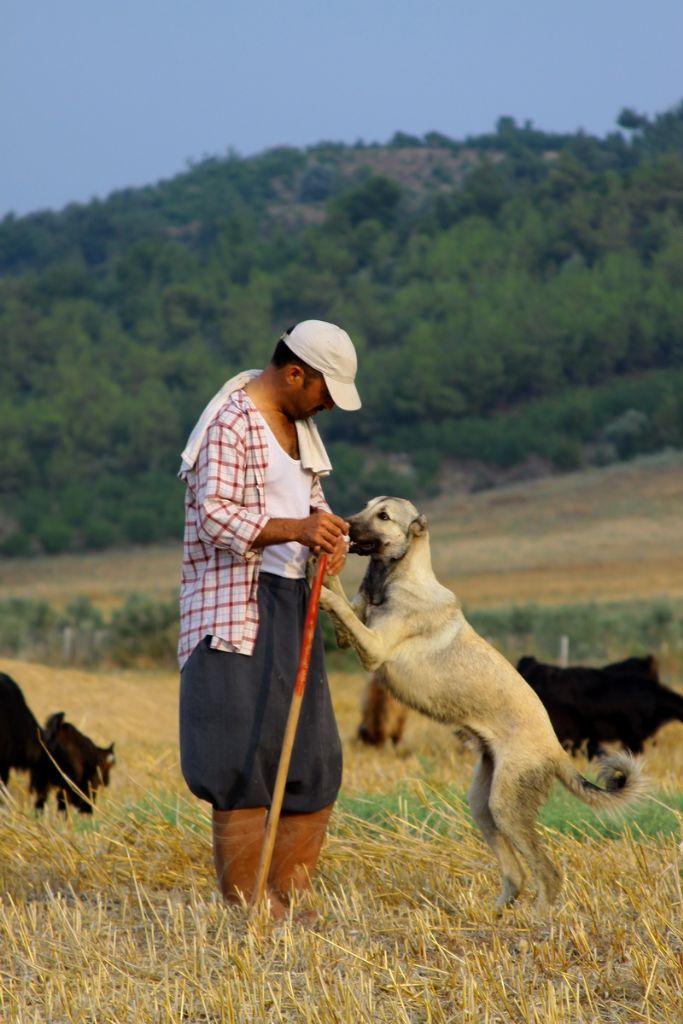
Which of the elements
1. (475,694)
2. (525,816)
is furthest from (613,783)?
(475,694)

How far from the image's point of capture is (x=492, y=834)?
5711mm

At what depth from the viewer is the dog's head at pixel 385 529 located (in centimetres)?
568

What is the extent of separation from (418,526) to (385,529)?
13cm

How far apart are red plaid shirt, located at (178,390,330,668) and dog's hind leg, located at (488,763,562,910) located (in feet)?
3.62

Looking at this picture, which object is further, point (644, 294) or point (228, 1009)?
point (644, 294)

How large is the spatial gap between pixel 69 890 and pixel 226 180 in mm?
117196

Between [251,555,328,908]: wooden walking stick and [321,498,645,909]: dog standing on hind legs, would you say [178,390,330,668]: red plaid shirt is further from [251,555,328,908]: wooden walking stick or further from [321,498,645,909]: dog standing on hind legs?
[321,498,645,909]: dog standing on hind legs

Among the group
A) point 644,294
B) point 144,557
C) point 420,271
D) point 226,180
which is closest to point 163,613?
point 144,557

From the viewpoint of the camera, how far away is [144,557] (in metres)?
56.2

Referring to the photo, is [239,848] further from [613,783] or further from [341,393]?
[341,393]

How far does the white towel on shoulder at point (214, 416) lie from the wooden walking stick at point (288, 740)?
1.50 ft

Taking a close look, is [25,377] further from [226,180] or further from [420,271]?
[226,180]

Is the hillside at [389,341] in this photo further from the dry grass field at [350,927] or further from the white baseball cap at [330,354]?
the white baseball cap at [330,354]

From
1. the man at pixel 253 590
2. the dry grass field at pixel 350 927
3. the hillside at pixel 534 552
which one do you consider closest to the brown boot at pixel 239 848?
the man at pixel 253 590
